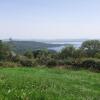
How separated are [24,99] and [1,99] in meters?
0.30

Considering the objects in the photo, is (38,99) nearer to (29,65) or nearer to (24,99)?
(24,99)

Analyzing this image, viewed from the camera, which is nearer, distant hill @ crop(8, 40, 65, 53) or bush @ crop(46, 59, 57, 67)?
bush @ crop(46, 59, 57, 67)

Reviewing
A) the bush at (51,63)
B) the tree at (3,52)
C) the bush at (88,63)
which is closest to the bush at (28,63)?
the bush at (51,63)

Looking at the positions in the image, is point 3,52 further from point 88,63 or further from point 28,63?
point 88,63

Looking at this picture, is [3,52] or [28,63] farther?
[3,52]

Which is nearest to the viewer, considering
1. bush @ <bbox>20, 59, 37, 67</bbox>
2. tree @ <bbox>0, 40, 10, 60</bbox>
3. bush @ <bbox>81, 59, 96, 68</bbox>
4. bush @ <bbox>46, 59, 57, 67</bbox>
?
bush @ <bbox>81, 59, 96, 68</bbox>

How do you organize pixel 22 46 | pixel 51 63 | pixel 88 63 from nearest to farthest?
1. pixel 88 63
2. pixel 51 63
3. pixel 22 46

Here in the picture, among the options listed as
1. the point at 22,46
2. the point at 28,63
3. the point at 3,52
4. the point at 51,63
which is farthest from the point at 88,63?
the point at 22,46

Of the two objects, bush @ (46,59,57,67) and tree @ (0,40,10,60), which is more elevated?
tree @ (0,40,10,60)

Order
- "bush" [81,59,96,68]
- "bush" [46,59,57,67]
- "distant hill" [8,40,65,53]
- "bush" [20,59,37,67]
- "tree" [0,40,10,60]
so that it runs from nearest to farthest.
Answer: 1. "bush" [81,59,96,68]
2. "bush" [20,59,37,67]
3. "bush" [46,59,57,67]
4. "tree" [0,40,10,60]
5. "distant hill" [8,40,65,53]

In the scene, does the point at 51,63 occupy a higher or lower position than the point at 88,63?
lower

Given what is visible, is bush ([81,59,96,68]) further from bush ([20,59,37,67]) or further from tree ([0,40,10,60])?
tree ([0,40,10,60])

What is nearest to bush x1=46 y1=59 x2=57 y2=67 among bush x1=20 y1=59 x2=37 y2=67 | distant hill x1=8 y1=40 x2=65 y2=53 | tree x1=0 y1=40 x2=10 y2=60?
bush x1=20 y1=59 x2=37 y2=67

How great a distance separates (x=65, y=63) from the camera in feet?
86.6
